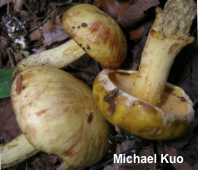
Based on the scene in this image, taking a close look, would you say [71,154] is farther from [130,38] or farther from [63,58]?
[130,38]

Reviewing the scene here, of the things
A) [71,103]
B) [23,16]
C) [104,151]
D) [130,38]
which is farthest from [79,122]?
[23,16]

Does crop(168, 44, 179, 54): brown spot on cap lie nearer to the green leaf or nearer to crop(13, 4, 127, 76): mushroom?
A: crop(13, 4, 127, 76): mushroom

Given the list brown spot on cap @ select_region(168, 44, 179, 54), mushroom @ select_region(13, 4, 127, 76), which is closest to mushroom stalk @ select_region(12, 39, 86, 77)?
mushroom @ select_region(13, 4, 127, 76)

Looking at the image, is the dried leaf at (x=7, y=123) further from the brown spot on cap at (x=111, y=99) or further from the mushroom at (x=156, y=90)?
the brown spot on cap at (x=111, y=99)

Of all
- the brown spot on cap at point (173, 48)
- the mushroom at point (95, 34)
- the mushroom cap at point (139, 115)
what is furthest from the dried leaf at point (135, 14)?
the mushroom cap at point (139, 115)

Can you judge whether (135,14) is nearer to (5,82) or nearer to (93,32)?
(93,32)

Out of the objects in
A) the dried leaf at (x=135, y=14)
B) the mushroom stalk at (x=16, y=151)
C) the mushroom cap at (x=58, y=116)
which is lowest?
the mushroom stalk at (x=16, y=151)
